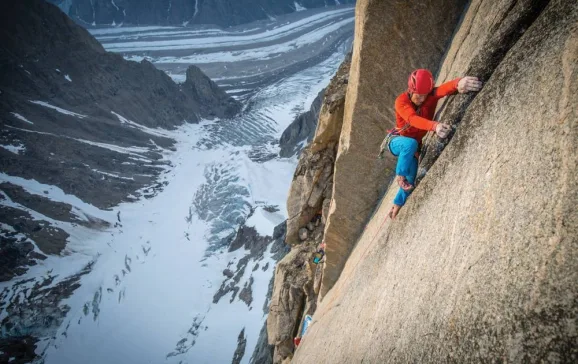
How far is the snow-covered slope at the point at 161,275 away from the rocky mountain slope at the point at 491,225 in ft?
122

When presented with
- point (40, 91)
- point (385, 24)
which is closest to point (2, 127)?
point (40, 91)

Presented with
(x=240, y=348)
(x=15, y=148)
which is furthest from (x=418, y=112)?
(x=15, y=148)

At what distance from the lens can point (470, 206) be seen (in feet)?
11.9

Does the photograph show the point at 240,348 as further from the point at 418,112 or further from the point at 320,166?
the point at 418,112

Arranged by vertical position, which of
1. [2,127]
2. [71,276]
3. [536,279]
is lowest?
[71,276]

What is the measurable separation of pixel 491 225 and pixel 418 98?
9.24 feet

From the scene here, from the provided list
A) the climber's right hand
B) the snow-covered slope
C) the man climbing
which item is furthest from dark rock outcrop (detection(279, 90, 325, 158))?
the climber's right hand

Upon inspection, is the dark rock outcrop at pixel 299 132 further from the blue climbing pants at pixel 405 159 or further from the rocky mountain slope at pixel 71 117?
the blue climbing pants at pixel 405 159

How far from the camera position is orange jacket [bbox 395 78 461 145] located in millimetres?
4914

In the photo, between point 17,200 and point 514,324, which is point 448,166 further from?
point 17,200

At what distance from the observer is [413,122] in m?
5.15

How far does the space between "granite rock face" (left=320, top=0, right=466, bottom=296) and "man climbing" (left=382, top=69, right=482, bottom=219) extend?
2.36 metres

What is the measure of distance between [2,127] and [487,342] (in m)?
119

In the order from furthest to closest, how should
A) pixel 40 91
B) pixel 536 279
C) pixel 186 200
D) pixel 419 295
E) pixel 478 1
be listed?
1. pixel 40 91
2. pixel 186 200
3. pixel 478 1
4. pixel 419 295
5. pixel 536 279
